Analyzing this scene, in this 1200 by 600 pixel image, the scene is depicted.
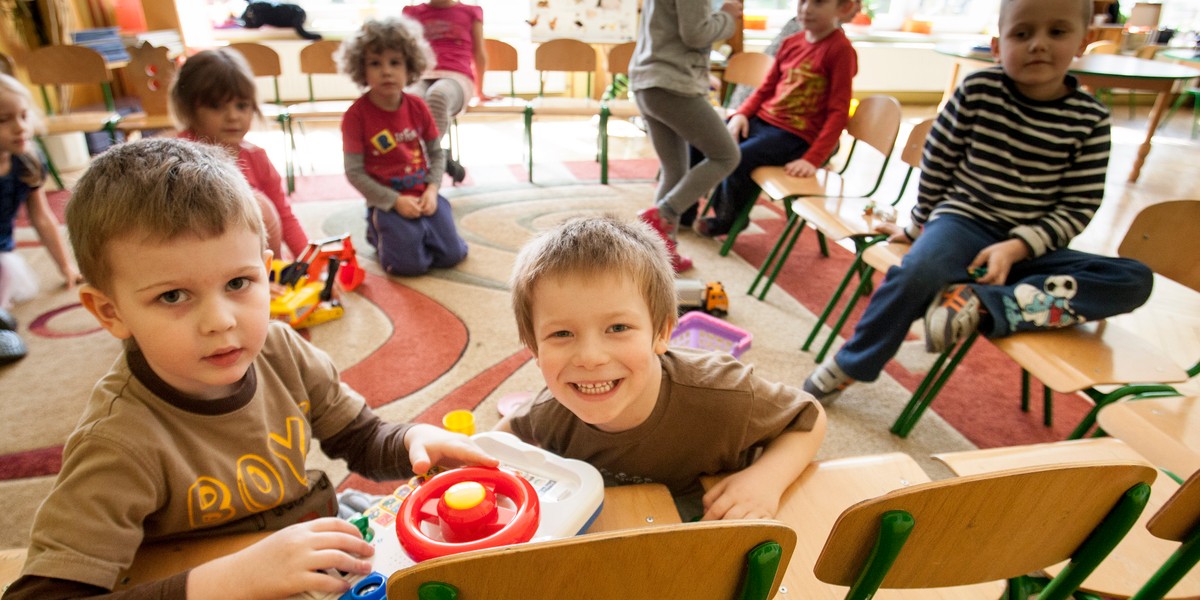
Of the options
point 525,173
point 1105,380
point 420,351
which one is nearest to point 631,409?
point 1105,380

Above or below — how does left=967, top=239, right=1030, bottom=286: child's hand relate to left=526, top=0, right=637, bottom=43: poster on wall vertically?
below

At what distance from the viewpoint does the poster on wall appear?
4703mm

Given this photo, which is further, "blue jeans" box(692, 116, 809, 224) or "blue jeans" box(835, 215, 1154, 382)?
"blue jeans" box(692, 116, 809, 224)

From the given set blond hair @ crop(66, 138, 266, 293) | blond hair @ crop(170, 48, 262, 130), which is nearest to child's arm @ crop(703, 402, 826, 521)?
blond hair @ crop(66, 138, 266, 293)

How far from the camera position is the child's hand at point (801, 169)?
2.74 metres

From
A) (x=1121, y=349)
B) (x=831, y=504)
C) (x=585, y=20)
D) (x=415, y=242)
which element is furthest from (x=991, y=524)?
(x=585, y=20)

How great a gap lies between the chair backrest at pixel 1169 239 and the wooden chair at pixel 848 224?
0.64 m

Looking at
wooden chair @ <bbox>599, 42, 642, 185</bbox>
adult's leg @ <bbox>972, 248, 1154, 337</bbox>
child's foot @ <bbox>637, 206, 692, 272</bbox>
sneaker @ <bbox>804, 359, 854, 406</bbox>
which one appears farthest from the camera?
wooden chair @ <bbox>599, 42, 642, 185</bbox>

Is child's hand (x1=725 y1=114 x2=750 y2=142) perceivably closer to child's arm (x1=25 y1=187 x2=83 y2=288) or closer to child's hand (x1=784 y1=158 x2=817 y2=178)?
child's hand (x1=784 y1=158 x2=817 y2=178)

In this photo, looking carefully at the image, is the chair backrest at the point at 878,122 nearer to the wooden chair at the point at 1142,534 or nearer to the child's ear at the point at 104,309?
the wooden chair at the point at 1142,534

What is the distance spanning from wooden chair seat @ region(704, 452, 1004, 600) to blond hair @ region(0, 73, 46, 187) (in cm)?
275

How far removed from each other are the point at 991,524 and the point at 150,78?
13.7 ft

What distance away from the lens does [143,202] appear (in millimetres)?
681

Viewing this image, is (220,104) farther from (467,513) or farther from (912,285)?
(912,285)
